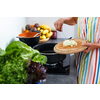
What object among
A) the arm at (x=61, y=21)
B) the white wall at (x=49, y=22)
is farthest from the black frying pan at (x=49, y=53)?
the white wall at (x=49, y=22)

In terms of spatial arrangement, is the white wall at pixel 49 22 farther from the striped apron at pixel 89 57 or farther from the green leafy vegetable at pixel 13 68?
the green leafy vegetable at pixel 13 68

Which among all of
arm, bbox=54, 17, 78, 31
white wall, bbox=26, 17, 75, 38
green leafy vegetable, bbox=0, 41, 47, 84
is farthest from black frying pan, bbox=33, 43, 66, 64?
white wall, bbox=26, 17, 75, 38

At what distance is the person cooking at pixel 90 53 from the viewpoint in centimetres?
101

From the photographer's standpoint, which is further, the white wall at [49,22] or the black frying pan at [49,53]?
the white wall at [49,22]

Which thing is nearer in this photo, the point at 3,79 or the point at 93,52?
A: the point at 3,79

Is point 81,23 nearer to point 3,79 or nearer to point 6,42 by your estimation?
point 6,42

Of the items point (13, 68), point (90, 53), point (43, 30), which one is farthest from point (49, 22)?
point (13, 68)

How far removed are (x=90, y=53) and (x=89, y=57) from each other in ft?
0.11

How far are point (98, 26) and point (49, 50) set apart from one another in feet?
1.50

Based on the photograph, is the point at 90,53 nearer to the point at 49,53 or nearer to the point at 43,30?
the point at 49,53

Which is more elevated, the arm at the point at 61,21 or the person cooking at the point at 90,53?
the arm at the point at 61,21

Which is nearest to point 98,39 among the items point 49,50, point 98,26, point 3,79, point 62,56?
point 98,26

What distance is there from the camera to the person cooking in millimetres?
1012

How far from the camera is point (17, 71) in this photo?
47 cm
